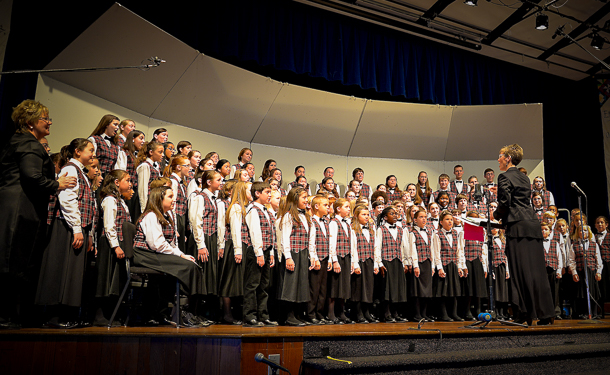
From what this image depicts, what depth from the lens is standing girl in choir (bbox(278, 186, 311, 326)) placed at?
4188 millimetres

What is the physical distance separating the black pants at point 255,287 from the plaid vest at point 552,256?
13.7 ft

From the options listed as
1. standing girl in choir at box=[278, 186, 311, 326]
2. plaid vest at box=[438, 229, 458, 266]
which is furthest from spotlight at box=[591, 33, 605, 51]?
standing girl in choir at box=[278, 186, 311, 326]

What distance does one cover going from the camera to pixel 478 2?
760cm

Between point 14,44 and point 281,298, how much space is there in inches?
145

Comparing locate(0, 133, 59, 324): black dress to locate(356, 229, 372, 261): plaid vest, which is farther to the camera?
locate(356, 229, 372, 261): plaid vest

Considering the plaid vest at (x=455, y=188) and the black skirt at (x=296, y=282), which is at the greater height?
the plaid vest at (x=455, y=188)

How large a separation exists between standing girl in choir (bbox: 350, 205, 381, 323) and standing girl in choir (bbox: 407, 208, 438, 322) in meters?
0.51

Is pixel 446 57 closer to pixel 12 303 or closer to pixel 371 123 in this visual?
pixel 371 123

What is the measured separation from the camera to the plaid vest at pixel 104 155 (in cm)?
436

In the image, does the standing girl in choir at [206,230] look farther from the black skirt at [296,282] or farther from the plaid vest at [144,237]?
the black skirt at [296,282]

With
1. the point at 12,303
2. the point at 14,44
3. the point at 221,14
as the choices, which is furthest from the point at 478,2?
the point at 12,303

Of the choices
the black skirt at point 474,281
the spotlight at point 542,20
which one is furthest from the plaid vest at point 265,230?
the spotlight at point 542,20

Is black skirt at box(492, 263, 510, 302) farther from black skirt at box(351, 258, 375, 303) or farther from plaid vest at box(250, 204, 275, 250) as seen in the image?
plaid vest at box(250, 204, 275, 250)

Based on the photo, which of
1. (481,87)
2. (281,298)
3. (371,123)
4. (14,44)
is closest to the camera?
(281,298)
